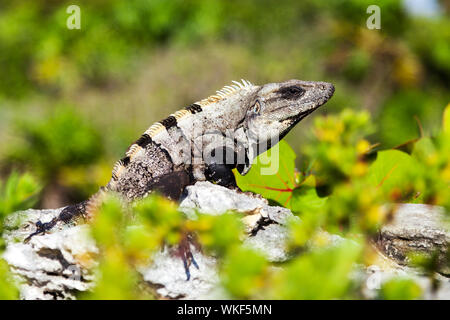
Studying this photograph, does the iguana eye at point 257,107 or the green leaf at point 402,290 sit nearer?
the green leaf at point 402,290

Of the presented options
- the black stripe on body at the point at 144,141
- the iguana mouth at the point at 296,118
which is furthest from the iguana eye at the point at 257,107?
the black stripe on body at the point at 144,141

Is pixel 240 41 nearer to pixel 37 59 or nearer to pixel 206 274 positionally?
pixel 37 59

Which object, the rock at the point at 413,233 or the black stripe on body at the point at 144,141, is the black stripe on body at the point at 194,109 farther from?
the rock at the point at 413,233

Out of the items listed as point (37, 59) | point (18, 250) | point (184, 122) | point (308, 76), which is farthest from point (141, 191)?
point (37, 59)

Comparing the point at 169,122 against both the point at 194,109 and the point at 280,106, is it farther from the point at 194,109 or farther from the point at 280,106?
the point at 280,106

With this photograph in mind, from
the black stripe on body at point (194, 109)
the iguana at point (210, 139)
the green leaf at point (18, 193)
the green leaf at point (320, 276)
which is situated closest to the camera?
the green leaf at point (320, 276)
